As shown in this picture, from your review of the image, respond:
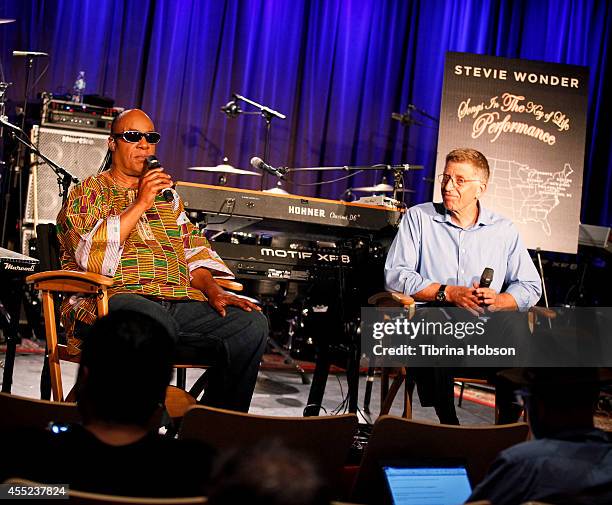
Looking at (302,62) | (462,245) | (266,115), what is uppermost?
(302,62)

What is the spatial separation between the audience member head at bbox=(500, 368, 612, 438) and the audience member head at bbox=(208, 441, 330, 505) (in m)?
0.68

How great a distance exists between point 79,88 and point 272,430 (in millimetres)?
5445

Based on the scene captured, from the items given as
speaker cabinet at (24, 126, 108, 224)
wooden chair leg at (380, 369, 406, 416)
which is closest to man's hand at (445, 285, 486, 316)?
wooden chair leg at (380, 369, 406, 416)

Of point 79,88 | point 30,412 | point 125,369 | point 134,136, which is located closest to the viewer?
point 125,369

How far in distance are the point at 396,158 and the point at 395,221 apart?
11.1 ft

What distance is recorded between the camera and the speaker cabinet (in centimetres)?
622

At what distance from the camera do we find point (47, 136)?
629 cm

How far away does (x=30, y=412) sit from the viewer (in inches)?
70.6

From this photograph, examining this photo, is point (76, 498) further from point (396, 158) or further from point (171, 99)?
point (396, 158)

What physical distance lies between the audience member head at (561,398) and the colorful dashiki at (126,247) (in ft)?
5.88

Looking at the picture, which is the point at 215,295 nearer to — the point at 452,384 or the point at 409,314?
the point at 409,314

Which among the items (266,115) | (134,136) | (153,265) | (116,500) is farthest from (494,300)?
(266,115)

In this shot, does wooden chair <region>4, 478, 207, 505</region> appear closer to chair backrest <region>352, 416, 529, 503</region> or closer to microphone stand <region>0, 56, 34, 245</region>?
chair backrest <region>352, 416, 529, 503</region>

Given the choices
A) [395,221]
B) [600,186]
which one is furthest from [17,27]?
[600,186]
